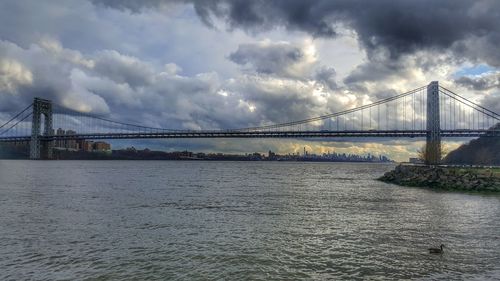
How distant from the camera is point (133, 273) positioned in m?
10.3

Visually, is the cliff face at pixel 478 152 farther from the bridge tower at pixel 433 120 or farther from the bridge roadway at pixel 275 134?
the bridge tower at pixel 433 120

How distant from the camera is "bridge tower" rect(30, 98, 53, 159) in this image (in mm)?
121125

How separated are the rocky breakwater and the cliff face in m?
64.0

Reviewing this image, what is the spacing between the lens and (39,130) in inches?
4990

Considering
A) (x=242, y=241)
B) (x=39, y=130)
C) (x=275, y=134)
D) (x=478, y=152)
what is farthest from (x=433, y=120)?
(x=39, y=130)

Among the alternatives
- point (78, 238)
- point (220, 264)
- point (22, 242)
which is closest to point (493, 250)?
point (220, 264)

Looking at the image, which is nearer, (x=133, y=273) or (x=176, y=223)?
(x=133, y=273)

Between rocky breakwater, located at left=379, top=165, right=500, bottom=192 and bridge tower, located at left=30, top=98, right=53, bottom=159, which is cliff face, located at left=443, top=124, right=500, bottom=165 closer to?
rocky breakwater, located at left=379, top=165, right=500, bottom=192

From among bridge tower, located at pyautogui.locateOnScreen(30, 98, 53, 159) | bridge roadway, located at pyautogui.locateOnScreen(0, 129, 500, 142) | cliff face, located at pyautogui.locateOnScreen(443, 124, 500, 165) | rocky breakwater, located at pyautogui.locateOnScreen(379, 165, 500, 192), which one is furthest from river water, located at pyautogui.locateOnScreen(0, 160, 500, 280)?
bridge tower, located at pyautogui.locateOnScreen(30, 98, 53, 159)

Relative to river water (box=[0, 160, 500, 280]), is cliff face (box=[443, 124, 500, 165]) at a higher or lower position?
higher

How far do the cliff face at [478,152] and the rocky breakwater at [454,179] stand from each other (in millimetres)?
64014

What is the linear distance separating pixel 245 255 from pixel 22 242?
296 inches

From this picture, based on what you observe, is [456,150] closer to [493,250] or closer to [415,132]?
[415,132]

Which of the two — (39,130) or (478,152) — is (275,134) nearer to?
(478,152)
